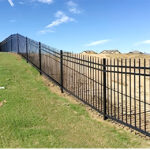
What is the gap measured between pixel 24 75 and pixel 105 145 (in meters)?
8.35

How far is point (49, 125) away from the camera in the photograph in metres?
7.18

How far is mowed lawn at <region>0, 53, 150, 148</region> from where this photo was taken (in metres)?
6.07

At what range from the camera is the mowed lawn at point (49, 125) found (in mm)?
6073

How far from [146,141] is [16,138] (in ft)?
10.8

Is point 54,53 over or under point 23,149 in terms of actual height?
over

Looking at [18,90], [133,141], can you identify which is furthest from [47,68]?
[133,141]

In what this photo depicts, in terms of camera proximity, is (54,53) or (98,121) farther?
(54,53)

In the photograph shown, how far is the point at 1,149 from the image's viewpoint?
5.64m

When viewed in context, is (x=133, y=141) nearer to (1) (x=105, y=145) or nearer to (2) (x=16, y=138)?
(1) (x=105, y=145)

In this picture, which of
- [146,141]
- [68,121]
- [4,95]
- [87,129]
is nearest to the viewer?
[146,141]

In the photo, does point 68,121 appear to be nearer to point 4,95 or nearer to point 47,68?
point 4,95

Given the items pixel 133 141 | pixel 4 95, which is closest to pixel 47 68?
pixel 4 95

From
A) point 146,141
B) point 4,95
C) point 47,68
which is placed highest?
point 47,68

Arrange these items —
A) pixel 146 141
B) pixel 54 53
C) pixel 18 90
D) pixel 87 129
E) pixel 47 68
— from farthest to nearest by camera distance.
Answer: pixel 47 68, pixel 54 53, pixel 18 90, pixel 87 129, pixel 146 141
